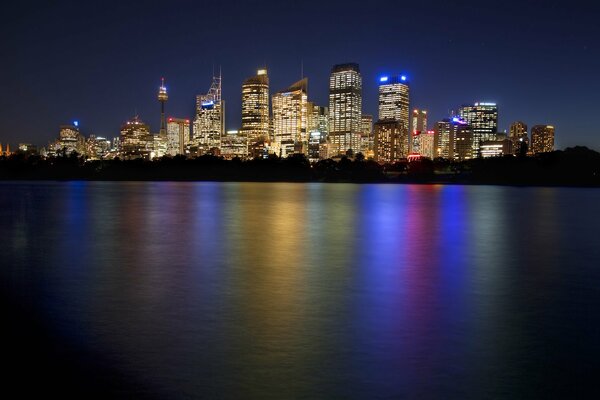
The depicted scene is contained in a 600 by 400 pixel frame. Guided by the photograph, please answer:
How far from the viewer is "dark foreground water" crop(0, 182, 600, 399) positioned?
7.73 meters

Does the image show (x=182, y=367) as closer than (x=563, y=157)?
Yes

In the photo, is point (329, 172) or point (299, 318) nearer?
point (299, 318)

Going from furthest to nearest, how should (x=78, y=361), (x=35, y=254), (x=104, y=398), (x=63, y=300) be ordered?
(x=35, y=254) < (x=63, y=300) < (x=78, y=361) < (x=104, y=398)

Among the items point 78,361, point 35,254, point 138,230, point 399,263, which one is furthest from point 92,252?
point 78,361

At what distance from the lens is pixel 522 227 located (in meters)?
32.3

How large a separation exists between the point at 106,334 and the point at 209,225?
22106 millimetres

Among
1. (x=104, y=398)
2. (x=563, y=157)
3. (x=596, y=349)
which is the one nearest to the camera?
(x=104, y=398)

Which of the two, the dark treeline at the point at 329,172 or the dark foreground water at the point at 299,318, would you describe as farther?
the dark treeline at the point at 329,172

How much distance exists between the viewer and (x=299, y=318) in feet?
36.5

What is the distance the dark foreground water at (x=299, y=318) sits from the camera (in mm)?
7727

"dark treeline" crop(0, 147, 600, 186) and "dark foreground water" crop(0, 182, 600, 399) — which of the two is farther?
"dark treeline" crop(0, 147, 600, 186)

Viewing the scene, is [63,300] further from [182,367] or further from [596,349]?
[596,349]

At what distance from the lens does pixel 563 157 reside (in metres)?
178

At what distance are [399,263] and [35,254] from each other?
1259cm
